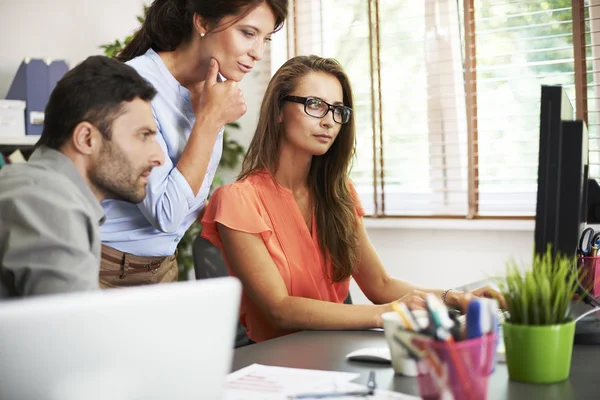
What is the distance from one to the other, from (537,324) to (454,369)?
9.4 inches

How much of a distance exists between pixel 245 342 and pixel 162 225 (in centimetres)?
55

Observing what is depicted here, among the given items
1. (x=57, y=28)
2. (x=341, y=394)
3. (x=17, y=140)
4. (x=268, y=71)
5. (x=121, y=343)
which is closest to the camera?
(x=121, y=343)

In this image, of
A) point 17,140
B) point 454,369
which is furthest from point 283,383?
point 17,140

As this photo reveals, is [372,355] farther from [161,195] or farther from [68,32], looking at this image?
[68,32]

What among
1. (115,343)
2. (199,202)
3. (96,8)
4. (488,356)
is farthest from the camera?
(96,8)

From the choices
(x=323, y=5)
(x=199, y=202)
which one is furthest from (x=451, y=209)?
(x=199, y=202)

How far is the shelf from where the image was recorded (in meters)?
2.97

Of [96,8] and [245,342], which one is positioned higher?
[96,8]

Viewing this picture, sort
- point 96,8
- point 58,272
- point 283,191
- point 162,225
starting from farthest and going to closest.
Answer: point 96,8, point 283,191, point 162,225, point 58,272

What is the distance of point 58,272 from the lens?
102cm

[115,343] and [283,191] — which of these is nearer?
[115,343]

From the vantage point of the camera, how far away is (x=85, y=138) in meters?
1.20

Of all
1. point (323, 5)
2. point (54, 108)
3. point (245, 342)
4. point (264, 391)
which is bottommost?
point (245, 342)

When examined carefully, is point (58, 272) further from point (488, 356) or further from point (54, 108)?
point (488, 356)
